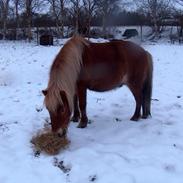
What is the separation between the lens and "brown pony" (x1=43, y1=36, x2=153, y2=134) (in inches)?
190

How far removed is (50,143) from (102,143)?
0.71m

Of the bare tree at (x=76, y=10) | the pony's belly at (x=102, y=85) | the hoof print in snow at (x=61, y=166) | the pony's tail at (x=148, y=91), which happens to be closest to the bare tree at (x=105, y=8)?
the bare tree at (x=76, y=10)

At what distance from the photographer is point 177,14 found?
117 feet

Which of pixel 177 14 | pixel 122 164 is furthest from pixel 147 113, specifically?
pixel 177 14

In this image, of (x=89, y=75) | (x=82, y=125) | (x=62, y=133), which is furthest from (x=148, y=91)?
(x=62, y=133)

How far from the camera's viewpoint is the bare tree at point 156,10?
112 ft

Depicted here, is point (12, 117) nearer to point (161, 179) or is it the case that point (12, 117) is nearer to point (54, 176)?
point (54, 176)

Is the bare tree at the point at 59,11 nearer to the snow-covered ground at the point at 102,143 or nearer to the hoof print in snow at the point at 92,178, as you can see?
the snow-covered ground at the point at 102,143

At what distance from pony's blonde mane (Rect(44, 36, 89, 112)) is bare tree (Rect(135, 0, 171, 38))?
28325 mm

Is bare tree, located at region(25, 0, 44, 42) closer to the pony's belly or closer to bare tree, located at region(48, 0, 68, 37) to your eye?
bare tree, located at region(48, 0, 68, 37)

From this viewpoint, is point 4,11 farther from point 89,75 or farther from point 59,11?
point 89,75

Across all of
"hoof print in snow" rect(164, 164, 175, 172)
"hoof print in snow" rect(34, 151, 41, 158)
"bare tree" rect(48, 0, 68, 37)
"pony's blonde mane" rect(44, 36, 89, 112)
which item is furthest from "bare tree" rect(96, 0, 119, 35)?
"hoof print in snow" rect(164, 164, 175, 172)

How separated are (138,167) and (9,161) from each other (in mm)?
1526

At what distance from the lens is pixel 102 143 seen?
16.6ft
